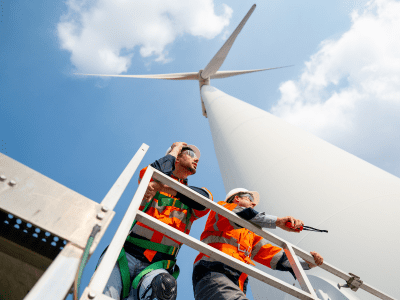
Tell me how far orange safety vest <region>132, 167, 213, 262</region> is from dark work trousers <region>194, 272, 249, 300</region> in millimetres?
615

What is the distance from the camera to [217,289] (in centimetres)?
318

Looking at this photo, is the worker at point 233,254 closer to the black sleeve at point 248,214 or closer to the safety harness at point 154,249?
the black sleeve at point 248,214

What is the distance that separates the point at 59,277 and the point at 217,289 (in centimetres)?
235

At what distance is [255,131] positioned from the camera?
7.06 metres

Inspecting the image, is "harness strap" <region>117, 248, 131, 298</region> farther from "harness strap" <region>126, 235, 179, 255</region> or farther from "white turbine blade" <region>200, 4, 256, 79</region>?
"white turbine blade" <region>200, 4, 256, 79</region>

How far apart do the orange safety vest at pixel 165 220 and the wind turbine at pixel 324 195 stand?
1859 millimetres

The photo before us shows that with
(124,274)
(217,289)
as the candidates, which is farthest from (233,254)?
(124,274)

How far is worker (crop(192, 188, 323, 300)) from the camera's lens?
3.24m

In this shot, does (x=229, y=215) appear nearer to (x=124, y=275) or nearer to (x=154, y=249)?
(x=154, y=249)

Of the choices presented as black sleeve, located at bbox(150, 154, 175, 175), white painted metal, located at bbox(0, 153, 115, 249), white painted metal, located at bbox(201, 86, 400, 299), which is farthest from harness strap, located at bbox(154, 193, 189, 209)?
white painted metal, located at bbox(0, 153, 115, 249)

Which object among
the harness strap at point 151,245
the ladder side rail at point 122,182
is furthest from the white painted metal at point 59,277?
the harness strap at point 151,245

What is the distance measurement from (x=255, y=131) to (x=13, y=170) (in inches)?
243

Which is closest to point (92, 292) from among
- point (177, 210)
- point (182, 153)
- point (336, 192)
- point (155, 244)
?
point (155, 244)

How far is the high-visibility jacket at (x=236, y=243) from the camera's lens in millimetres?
3705
